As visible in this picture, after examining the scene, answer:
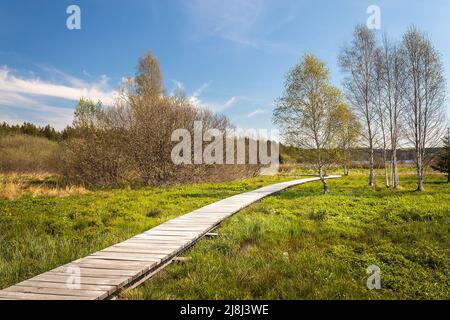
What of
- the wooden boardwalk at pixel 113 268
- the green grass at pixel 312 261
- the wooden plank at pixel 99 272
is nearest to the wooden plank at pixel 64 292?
the wooden boardwalk at pixel 113 268

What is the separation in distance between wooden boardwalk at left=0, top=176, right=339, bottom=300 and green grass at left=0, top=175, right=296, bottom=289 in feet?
2.42

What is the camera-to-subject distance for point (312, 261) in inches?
214

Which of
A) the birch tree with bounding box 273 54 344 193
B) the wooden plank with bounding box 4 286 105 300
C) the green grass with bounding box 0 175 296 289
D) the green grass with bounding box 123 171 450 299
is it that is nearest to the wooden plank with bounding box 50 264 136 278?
the green grass with bounding box 123 171 450 299

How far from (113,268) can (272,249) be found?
10.8ft

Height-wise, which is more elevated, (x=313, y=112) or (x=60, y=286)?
(x=313, y=112)

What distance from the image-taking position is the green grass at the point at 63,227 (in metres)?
5.55

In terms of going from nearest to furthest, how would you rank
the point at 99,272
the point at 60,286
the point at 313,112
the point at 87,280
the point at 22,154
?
the point at 60,286 → the point at 87,280 → the point at 99,272 → the point at 313,112 → the point at 22,154

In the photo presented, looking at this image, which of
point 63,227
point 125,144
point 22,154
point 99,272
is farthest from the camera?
point 22,154

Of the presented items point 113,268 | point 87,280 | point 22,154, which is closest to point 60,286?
point 87,280

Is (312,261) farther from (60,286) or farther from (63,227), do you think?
(63,227)

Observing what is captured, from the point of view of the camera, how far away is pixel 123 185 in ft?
66.8

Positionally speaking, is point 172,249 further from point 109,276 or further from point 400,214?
point 400,214
